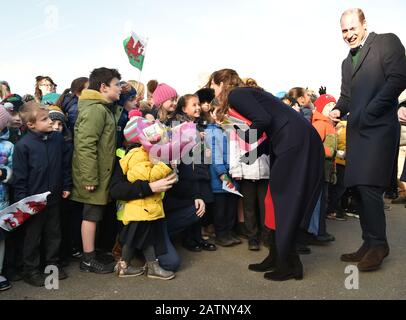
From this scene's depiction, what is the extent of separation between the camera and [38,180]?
11.2 ft

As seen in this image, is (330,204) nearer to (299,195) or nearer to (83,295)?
(299,195)

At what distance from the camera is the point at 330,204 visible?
596cm

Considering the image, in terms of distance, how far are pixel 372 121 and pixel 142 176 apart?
79.7 inches

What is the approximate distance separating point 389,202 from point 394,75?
13.6 ft

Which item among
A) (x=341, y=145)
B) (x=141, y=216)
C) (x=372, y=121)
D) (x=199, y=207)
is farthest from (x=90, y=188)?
(x=341, y=145)

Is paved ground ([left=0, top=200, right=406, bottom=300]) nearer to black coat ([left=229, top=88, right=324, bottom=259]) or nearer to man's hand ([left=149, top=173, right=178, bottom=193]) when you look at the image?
black coat ([left=229, top=88, right=324, bottom=259])

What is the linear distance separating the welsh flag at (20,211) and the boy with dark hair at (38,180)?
11cm

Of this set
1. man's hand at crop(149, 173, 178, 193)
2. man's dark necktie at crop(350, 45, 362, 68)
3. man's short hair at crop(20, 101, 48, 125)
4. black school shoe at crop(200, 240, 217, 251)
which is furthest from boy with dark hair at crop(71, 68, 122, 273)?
man's dark necktie at crop(350, 45, 362, 68)

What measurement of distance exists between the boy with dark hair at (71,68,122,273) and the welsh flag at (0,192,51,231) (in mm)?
429

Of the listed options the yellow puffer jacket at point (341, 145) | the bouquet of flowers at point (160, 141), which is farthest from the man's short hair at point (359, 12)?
the yellow puffer jacket at point (341, 145)

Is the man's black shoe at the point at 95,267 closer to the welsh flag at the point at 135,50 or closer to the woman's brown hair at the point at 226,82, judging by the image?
the woman's brown hair at the point at 226,82

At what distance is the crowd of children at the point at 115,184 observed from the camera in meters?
3.42

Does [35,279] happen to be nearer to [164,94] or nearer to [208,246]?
[208,246]
